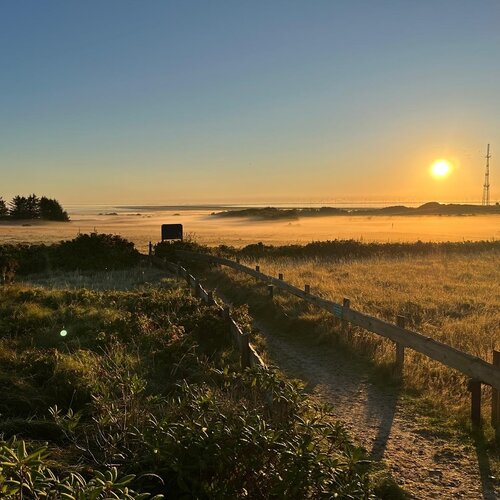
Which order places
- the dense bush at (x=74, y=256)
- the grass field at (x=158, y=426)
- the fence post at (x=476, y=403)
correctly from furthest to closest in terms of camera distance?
the dense bush at (x=74, y=256) < the fence post at (x=476, y=403) < the grass field at (x=158, y=426)

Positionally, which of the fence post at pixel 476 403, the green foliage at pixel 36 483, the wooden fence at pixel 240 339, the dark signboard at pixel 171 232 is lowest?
the fence post at pixel 476 403

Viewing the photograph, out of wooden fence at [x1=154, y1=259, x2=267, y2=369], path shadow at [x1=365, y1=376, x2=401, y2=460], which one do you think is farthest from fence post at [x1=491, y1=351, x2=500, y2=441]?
wooden fence at [x1=154, y1=259, x2=267, y2=369]

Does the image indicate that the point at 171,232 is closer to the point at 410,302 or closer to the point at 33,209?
the point at 410,302

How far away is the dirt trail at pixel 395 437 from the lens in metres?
5.22

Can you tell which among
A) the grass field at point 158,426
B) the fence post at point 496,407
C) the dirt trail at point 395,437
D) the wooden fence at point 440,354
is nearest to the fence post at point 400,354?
the wooden fence at point 440,354

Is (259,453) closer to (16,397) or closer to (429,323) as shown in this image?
(16,397)

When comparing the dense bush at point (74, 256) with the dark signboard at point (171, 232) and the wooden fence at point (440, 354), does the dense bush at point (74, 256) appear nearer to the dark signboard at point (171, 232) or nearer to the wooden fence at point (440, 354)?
the dark signboard at point (171, 232)

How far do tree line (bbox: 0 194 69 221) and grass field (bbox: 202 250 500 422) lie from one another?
8140 centimetres

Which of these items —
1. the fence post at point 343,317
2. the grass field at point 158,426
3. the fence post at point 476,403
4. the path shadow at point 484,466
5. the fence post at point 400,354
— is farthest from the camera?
the fence post at point 343,317

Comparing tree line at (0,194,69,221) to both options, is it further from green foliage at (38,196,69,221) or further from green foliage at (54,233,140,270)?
green foliage at (54,233,140,270)

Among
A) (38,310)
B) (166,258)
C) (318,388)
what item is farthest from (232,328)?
(166,258)

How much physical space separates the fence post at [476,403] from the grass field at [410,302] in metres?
0.16

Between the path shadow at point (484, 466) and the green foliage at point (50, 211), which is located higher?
the green foliage at point (50, 211)

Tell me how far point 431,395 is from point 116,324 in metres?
6.49
